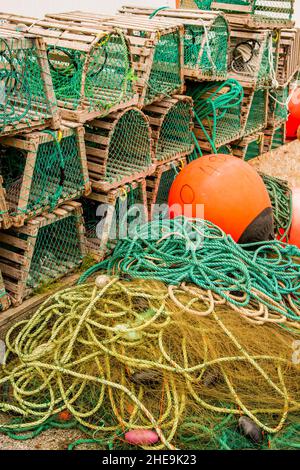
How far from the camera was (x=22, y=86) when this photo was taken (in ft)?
10.5

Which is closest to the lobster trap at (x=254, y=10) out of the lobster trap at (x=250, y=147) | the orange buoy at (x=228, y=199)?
the lobster trap at (x=250, y=147)

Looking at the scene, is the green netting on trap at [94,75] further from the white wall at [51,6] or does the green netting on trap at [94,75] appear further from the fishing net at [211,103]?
the white wall at [51,6]

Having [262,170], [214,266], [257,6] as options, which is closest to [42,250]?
[214,266]

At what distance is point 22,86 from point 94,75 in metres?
0.72

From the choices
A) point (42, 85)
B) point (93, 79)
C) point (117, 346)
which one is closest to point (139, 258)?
point (117, 346)

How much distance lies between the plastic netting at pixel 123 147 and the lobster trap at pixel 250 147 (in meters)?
1.97

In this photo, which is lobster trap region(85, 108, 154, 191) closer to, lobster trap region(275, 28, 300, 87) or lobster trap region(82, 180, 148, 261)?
lobster trap region(82, 180, 148, 261)

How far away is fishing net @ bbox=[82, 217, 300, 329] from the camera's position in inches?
121

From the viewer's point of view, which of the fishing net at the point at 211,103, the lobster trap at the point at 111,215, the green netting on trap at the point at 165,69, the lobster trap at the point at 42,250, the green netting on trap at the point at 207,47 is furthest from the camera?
the fishing net at the point at 211,103

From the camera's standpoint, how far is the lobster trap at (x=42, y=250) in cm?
324

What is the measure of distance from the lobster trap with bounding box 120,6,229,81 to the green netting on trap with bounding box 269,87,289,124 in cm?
157

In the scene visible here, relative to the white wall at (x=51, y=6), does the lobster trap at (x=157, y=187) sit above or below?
below

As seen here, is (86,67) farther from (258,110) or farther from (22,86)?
(258,110)

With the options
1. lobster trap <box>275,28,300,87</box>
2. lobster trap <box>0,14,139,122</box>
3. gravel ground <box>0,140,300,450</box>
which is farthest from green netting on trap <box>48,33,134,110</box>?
lobster trap <box>275,28,300,87</box>
